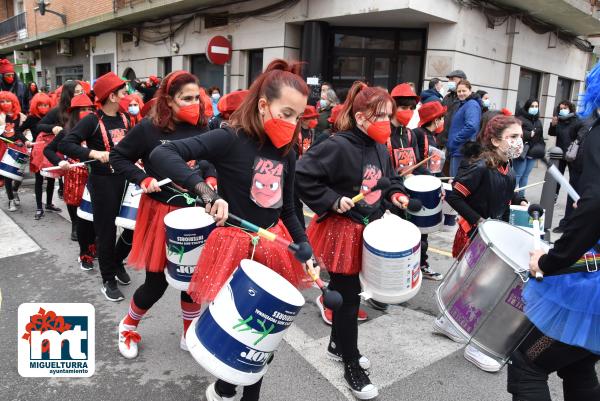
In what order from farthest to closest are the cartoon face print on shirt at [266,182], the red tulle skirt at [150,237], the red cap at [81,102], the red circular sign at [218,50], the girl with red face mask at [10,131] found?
the red circular sign at [218,50] < the girl with red face mask at [10,131] < the red cap at [81,102] < the red tulle skirt at [150,237] < the cartoon face print on shirt at [266,182]

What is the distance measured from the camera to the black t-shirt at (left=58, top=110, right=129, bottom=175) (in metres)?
3.89

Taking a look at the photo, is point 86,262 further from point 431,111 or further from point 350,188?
point 431,111

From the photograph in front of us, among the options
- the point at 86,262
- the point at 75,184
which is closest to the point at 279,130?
the point at 86,262

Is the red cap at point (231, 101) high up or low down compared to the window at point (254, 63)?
down

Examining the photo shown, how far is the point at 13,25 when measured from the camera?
25.6 m

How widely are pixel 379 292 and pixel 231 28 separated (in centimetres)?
1200

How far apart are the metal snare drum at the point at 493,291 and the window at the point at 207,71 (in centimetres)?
1273

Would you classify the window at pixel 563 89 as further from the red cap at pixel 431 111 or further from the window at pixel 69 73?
the window at pixel 69 73

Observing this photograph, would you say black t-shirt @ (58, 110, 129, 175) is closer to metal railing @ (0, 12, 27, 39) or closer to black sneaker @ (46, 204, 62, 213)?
black sneaker @ (46, 204, 62, 213)

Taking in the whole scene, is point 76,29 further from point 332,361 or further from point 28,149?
point 332,361

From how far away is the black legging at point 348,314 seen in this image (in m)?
2.71

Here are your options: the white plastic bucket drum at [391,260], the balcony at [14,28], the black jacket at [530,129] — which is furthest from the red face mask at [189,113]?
the balcony at [14,28]

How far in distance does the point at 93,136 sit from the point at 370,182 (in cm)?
257

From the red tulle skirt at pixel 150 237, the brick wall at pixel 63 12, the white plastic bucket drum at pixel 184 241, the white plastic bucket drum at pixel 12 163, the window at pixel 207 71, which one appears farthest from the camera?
the brick wall at pixel 63 12
